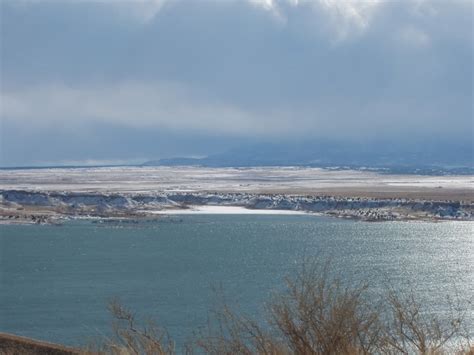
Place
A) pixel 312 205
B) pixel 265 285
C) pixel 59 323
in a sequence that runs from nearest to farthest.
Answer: pixel 59 323 → pixel 265 285 → pixel 312 205

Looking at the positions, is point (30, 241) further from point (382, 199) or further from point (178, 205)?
point (382, 199)

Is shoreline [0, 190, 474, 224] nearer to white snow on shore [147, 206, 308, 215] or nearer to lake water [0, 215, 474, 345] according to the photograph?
white snow on shore [147, 206, 308, 215]

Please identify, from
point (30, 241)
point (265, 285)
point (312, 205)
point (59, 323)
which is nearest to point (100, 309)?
point (59, 323)

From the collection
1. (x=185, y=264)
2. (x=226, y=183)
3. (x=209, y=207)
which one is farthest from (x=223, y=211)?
(x=226, y=183)

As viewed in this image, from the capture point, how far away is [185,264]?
25.6 meters

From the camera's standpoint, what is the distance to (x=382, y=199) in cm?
5244

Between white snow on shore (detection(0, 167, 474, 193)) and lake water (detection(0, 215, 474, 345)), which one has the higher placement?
white snow on shore (detection(0, 167, 474, 193))

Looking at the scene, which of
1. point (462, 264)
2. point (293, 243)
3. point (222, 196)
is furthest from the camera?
point (222, 196)

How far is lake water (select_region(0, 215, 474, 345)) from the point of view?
18172 mm

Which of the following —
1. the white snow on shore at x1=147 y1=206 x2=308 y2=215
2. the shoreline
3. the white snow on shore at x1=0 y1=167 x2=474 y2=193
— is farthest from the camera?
the white snow on shore at x1=0 y1=167 x2=474 y2=193

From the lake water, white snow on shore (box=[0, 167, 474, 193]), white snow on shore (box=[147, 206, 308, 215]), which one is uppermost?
white snow on shore (box=[0, 167, 474, 193])

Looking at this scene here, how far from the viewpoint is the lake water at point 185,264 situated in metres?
18.2

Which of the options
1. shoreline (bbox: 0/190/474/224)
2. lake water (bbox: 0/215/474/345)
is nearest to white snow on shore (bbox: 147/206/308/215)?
shoreline (bbox: 0/190/474/224)

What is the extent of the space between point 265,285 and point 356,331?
13.9 m
